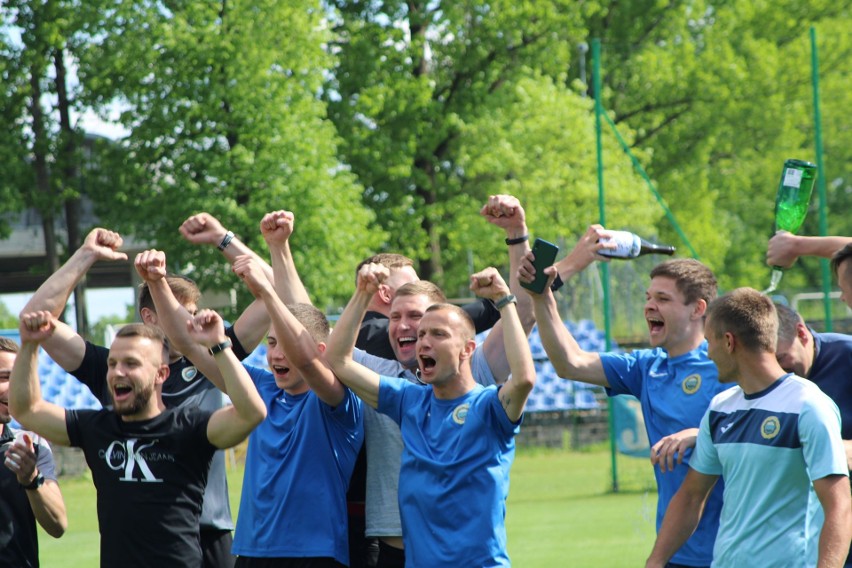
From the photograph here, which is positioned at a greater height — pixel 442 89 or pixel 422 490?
pixel 442 89

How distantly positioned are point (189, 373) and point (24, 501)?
1059mm

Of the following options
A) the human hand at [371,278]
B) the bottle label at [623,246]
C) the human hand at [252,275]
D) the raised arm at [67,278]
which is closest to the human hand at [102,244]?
the raised arm at [67,278]

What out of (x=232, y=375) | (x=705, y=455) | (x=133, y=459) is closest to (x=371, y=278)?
(x=232, y=375)

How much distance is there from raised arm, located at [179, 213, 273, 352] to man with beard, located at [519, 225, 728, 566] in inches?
59.9

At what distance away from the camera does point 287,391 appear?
19.7 ft

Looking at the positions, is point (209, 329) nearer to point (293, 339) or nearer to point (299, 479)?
point (293, 339)

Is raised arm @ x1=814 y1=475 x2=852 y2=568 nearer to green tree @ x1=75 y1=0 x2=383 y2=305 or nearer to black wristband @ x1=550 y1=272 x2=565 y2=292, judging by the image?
black wristband @ x1=550 y1=272 x2=565 y2=292

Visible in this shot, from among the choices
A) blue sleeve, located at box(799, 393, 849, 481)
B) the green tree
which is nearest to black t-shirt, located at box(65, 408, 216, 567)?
blue sleeve, located at box(799, 393, 849, 481)

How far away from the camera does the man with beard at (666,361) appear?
566cm

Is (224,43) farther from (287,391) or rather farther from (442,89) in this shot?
(287,391)

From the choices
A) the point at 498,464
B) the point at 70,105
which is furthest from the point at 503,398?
the point at 70,105

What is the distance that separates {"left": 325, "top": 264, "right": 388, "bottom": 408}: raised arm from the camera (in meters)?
5.55

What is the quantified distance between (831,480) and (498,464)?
1.55 m

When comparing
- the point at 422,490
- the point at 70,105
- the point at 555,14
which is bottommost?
the point at 422,490
